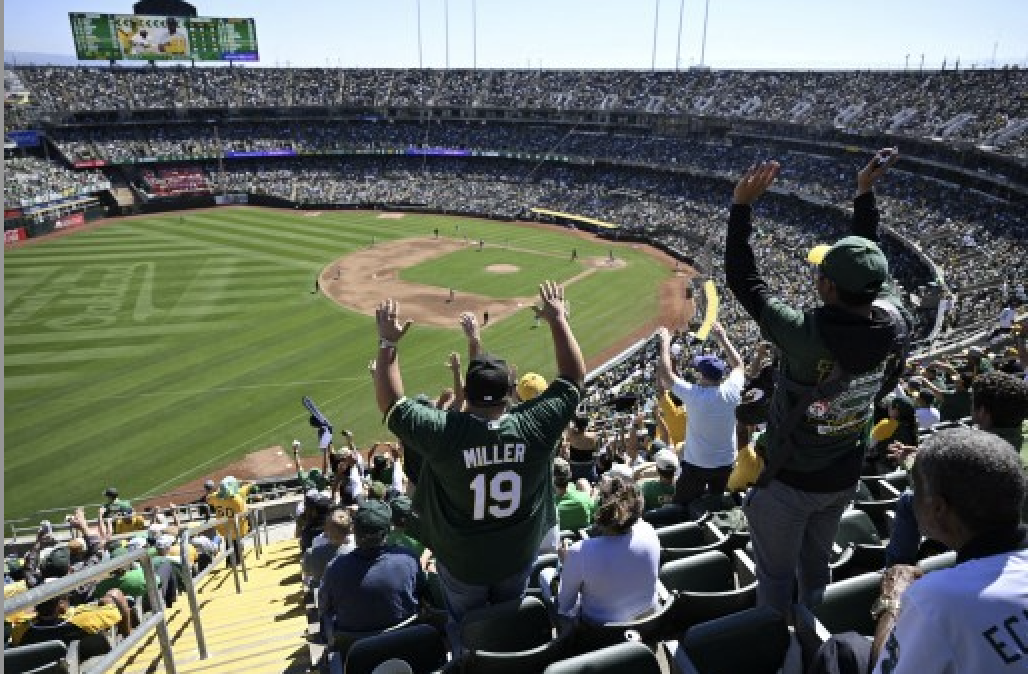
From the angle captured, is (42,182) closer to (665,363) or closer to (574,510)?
(574,510)

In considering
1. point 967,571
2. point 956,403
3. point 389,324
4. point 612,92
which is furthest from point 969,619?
point 612,92

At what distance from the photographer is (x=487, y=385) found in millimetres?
3990

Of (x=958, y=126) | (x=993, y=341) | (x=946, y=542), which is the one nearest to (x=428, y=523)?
(x=946, y=542)

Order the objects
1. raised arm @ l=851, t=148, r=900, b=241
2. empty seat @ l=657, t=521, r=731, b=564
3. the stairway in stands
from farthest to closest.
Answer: the stairway in stands
empty seat @ l=657, t=521, r=731, b=564
raised arm @ l=851, t=148, r=900, b=241

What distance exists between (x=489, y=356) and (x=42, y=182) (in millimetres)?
65045

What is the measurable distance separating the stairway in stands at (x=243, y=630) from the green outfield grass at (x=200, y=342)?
1231 cm

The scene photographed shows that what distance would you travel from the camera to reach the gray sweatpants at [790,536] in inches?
171

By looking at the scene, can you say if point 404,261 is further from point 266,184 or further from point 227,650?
point 227,650

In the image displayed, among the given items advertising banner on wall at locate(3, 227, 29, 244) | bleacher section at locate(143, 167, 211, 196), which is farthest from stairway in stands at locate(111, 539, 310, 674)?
bleacher section at locate(143, 167, 211, 196)

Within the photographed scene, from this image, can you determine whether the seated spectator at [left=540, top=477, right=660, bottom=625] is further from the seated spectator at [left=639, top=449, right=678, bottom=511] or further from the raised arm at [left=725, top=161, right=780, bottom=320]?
the seated spectator at [left=639, top=449, right=678, bottom=511]

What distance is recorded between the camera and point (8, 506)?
19.3 meters

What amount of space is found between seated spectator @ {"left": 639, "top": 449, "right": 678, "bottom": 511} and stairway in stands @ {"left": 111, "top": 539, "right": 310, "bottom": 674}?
3724 millimetres

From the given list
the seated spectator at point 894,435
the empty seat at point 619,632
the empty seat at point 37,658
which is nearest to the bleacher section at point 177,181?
the empty seat at point 37,658

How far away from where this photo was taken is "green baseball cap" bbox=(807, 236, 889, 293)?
3641 mm
